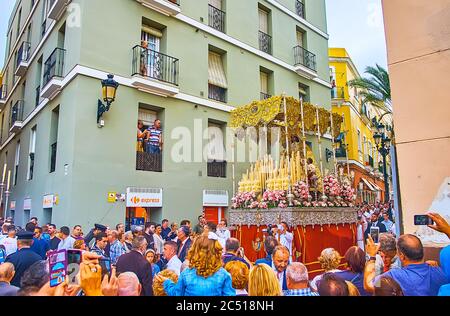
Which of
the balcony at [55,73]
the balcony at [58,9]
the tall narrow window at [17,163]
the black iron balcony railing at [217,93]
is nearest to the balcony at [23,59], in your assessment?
the tall narrow window at [17,163]

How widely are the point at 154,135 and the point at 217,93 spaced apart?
3.30 metres

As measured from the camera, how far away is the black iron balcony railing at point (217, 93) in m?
12.4

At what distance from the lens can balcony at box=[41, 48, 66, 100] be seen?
1005 centimetres

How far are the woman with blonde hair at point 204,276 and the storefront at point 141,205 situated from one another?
716 cm

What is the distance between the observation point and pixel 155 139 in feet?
34.8

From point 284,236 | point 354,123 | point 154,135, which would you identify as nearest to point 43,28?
point 154,135

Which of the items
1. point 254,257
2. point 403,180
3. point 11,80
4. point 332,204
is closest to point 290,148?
point 332,204

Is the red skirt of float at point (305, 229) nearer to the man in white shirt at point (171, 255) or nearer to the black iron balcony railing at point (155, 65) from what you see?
the man in white shirt at point (171, 255)

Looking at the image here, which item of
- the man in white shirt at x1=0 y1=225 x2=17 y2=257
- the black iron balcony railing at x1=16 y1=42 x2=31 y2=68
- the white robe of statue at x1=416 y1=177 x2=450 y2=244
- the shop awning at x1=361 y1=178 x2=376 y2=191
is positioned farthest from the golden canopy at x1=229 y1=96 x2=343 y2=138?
the shop awning at x1=361 y1=178 x2=376 y2=191

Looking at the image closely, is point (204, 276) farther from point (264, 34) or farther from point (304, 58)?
point (304, 58)

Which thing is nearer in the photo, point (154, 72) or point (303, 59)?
point (154, 72)

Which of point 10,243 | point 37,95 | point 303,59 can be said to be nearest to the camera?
point 10,243
